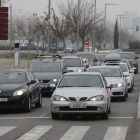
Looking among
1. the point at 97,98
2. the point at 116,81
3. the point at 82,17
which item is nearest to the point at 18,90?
the point at 97,98

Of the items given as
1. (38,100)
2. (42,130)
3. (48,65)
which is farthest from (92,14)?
(42,130)

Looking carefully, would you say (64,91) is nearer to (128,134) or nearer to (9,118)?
(9,118)

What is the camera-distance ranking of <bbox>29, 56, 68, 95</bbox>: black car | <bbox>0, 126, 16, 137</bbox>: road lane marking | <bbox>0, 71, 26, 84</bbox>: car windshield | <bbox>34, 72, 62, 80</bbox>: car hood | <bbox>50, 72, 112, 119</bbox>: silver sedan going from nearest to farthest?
<bbox>0, 126, 16, 137</bbox>: road lane marking < <bbox>50, 72, 112, 119</bbox>: silver sedan < <bbox>0, 71, 26, 84</bbox>: car windshield < <bbox>29, 56, 68, 95</bbox>: black car < <bbox>34, 72, 62, 80</bbox>: car hood

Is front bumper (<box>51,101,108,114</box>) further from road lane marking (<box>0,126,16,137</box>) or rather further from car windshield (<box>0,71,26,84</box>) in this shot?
car windshield (<box>0,71,26,84</box>)

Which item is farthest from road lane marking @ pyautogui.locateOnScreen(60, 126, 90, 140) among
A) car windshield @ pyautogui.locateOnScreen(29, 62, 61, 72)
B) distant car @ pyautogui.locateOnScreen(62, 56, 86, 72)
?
distant car @ pyautogui.locateOnScreen(62, 56, 86, 72)

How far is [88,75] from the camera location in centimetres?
1534

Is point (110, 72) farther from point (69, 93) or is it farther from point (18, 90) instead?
point (69, 93)

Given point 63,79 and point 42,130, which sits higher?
point 63,79

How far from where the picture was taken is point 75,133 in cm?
1143

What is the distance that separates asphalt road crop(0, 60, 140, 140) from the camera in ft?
36.0

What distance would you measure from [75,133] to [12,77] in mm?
6073

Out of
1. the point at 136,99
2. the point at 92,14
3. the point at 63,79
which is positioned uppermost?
the point at 92,14

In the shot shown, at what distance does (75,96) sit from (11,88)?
2732 mm

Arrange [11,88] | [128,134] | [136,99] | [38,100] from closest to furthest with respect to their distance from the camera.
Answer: [128,134], [11,88], [38,100], [136,99]
